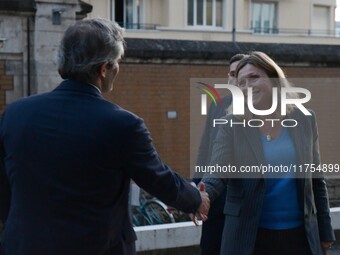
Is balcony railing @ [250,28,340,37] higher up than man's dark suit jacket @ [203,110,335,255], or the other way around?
balcony railing @ [250,28,340,37]

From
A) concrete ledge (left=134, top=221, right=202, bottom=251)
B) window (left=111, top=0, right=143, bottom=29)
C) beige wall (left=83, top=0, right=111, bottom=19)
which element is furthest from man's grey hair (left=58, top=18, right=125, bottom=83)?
window (left=111, top=0, right=143, bottom=29)

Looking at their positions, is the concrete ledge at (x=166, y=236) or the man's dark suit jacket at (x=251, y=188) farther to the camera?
the concrete ledge at (x=166, y=236)

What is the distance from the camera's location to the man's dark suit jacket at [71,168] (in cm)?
262

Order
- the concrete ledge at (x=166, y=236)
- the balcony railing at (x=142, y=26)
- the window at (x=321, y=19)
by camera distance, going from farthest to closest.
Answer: the window at (x=321, y=19), the balcony railing at (x=142, y=26), the concrete ledge at (x=166, y=236)

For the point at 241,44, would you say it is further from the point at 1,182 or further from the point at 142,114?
the point at 1,182

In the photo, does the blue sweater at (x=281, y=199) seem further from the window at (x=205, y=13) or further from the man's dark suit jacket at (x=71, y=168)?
the window at (x=205, y=13)

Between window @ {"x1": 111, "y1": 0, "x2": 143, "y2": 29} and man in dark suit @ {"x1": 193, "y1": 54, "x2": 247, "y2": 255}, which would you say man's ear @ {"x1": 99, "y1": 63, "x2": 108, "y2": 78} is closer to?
man in dark suit @ {"x1": 193, "y1": 54, "x2": 247, "y2": 255}

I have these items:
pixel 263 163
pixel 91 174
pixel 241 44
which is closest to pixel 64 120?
pixel 91 174

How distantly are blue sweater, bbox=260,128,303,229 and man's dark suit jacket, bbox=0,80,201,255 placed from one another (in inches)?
38.2

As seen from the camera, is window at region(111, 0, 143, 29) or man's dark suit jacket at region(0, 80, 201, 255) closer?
man's dark suit jacket at region(0, 80, 201, 255)

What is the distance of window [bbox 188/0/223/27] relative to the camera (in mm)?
32594

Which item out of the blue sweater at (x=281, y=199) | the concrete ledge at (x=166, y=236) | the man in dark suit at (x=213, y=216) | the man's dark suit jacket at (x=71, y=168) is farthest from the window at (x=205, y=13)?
the man's dark suit jacket at (x=71, y=168)

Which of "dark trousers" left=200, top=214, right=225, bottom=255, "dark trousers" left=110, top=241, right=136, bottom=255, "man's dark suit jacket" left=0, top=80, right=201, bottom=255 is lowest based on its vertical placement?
"dark trousers" left=200, top=214, right=225, bottom=255

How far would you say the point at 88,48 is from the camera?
2.66 metres
